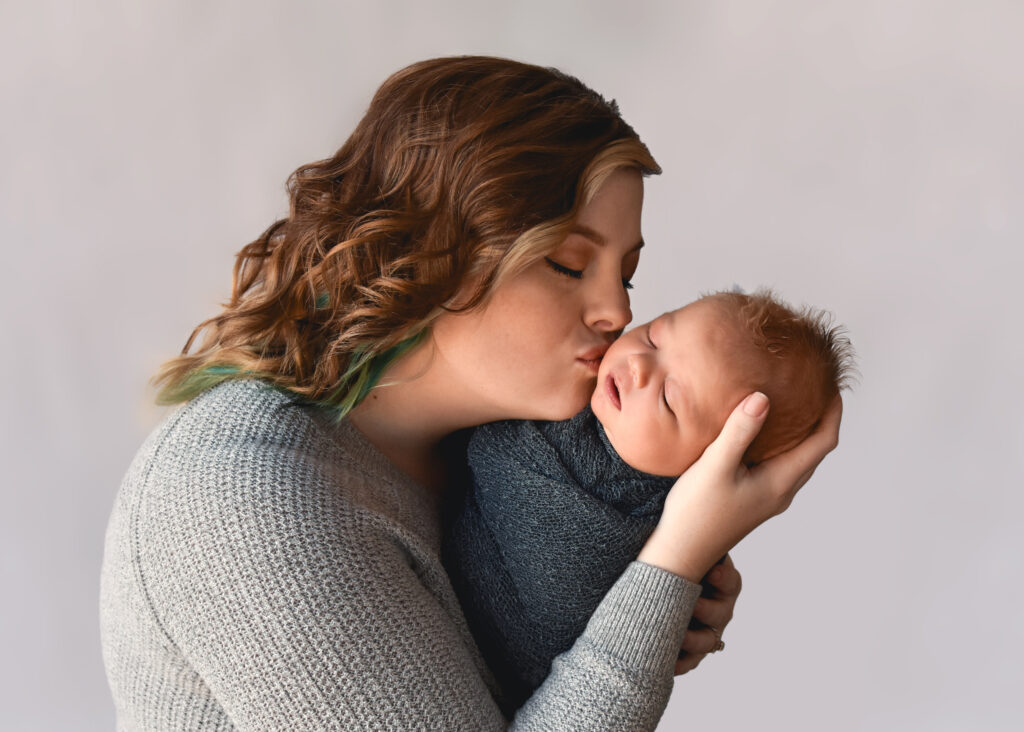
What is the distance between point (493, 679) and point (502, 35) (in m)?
1.76

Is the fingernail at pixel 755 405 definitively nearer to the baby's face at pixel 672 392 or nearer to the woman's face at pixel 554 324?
the baby's face at pixel 672 392

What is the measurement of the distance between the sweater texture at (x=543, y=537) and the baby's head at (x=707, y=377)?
0.18 ft

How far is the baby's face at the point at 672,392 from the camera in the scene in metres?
1.68

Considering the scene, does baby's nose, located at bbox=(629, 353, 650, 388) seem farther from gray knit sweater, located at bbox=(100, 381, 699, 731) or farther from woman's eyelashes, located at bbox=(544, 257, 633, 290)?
gray knit sweater, located at bbox=(100, 381, 699, 731)

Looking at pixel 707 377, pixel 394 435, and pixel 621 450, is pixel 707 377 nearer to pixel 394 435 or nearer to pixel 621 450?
pixel 621 450

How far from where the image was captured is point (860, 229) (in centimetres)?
298

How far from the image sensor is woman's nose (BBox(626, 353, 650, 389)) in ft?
5.57

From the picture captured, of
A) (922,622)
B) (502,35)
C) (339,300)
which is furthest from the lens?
(922,622)

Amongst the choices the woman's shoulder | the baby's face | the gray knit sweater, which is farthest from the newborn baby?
the woman's shoulder

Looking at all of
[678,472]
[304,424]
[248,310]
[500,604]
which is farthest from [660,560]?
[248,310]

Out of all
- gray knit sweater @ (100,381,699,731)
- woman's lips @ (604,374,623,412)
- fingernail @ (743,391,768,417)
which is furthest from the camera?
woman's lips @ (604,374,623,412)

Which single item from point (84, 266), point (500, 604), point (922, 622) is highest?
point (84, 266)

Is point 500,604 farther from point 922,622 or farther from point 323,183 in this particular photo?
point 922,622

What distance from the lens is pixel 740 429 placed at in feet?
5.37
